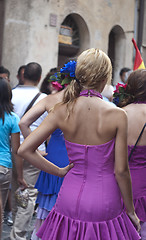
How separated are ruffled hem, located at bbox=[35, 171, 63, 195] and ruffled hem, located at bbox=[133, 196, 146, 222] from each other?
0.85m

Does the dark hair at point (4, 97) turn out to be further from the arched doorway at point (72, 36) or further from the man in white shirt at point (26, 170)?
the arched doorway at point (72, 36)

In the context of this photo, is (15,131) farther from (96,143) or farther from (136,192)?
(96,143)

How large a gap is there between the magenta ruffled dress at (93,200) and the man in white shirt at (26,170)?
194 cm

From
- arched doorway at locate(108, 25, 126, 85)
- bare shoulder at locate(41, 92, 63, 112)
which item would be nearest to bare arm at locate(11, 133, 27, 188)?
bare shoulder at locate(41, 92, 63, 112)

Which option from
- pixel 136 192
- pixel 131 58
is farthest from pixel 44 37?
pixel 136 192

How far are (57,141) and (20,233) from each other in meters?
1.28

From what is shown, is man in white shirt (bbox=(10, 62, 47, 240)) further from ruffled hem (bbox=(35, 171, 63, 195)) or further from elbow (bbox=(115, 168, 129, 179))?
elbow (bbox=(115, 168, 129, 179))

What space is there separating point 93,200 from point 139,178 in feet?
3.29

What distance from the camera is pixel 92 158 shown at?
7.39 ft

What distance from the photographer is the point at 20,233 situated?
4.29 metres

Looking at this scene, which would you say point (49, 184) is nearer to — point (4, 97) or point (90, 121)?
point (4, 97)

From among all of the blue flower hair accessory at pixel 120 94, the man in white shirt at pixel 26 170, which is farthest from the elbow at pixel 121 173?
the man in white shirt at pixel 26 170

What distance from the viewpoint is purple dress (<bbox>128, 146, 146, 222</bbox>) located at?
3119 millimetres

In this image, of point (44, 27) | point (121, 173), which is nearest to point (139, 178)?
point (121, 173)
